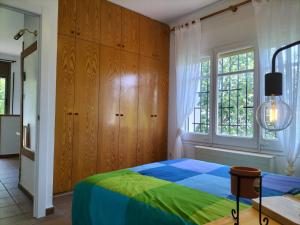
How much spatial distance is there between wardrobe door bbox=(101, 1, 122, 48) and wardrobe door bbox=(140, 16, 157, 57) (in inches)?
17.6

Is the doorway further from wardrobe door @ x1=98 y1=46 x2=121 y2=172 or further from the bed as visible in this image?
the bed

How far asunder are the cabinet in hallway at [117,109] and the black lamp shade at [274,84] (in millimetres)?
2433

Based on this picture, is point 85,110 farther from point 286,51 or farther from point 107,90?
point 286,51

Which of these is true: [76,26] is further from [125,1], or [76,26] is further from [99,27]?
[125,1]

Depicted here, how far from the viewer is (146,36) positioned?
385cm

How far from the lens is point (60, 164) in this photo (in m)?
2.85

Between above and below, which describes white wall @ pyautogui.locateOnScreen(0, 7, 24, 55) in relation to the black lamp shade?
above

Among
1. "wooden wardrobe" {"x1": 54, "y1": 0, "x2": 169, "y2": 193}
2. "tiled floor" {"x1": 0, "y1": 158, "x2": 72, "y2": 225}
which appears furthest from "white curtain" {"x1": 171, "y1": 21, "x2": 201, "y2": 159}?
"tiled floor" {"x1": 0, "y1": 158, "x2": 72, "y2": 225}

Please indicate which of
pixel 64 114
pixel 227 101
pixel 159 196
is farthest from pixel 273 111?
pixel 64 114

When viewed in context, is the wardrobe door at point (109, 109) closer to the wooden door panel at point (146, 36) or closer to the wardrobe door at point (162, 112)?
the wooden door panel at point (146, 36)

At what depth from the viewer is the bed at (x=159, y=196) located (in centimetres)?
109

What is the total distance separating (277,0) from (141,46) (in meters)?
1.98

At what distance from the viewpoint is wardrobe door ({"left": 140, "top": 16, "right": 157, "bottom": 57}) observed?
12.4 ft

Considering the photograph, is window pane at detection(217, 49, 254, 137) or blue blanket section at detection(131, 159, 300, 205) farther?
window pane at detection(217, 49, 254, 137)
